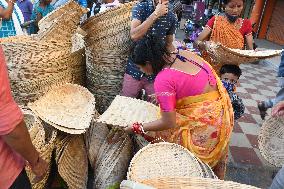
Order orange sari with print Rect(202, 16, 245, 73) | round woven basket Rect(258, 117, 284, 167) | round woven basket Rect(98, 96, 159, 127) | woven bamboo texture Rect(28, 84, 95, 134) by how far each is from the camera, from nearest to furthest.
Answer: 1. woven bamboo texture Rect(28, 84, 95, 134)
2. round woven basket Rect(98, 96, 159, 127)
3. round woven basket Rect(258, 117, 284, 167)
4. orange sari with print Rect(202, 16, 245, 73)

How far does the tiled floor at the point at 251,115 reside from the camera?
290cm

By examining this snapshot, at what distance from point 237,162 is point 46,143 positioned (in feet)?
5.72

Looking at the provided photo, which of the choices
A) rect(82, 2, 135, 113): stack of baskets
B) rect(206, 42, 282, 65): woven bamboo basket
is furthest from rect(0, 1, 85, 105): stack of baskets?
rect(206, 42, 282, 65): woven bamboo basket

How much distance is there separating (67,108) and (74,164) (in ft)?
1.18

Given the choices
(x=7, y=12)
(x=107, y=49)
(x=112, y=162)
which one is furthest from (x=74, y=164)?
(x=7, y=12)

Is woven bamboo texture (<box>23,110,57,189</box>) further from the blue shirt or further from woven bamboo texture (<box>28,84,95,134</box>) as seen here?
the blue shirt

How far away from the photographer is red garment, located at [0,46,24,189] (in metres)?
0.98

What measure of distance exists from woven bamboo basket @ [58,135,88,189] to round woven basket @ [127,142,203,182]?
490 millimetres

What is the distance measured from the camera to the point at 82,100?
2150 mm

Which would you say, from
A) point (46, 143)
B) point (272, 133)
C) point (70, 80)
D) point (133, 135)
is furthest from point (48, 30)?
point (272, 133)

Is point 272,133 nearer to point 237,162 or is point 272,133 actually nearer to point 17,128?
point 237,162

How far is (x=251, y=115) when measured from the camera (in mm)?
3955

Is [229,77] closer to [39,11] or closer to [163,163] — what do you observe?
[163,163]

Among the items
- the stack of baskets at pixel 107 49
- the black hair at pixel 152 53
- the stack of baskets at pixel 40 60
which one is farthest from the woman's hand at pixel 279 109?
the stack of baskets at pixel 40 60
